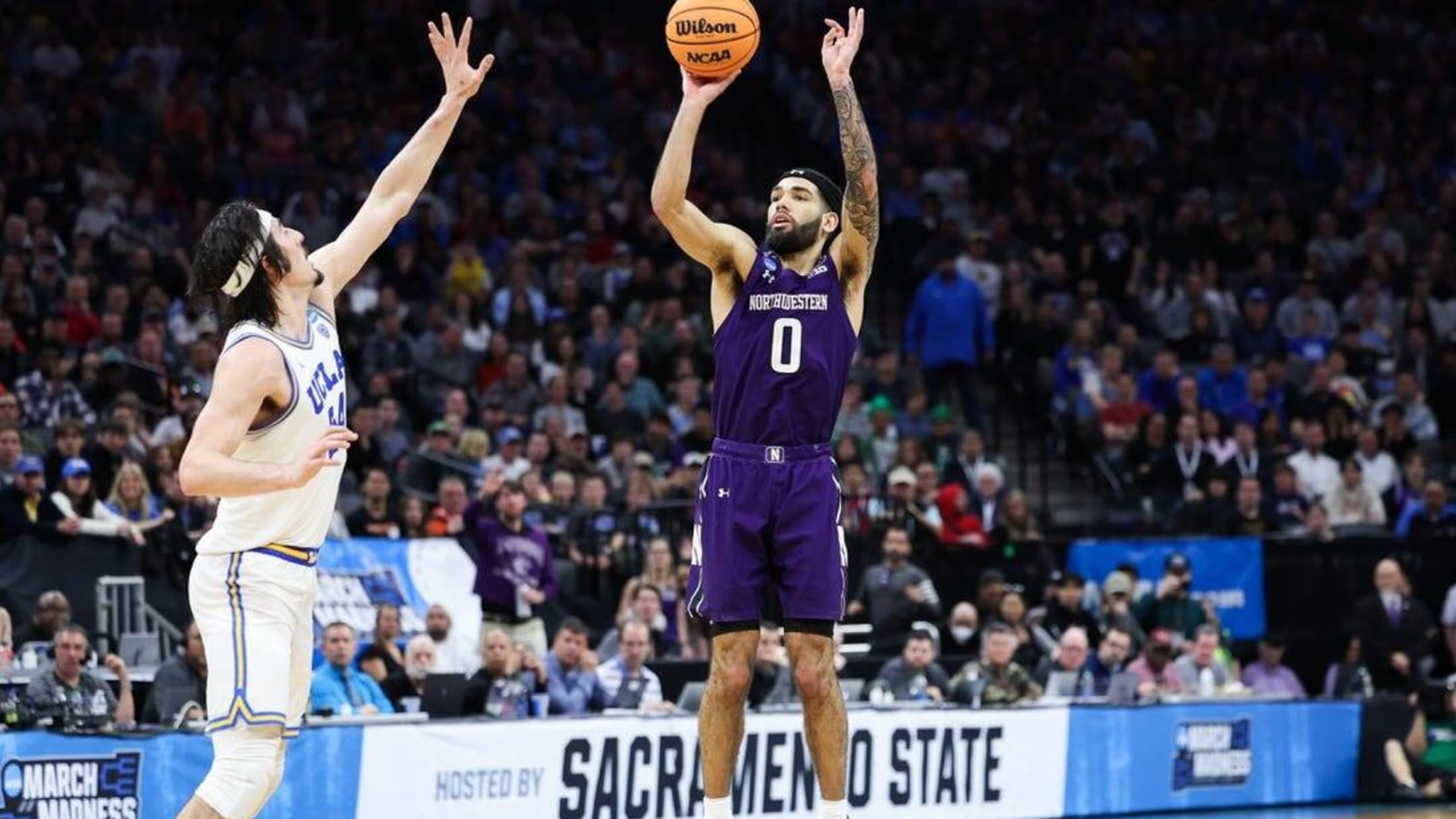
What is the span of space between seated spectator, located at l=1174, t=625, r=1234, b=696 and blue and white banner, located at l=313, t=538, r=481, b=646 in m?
5.76

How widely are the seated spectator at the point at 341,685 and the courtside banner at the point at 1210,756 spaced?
505cm

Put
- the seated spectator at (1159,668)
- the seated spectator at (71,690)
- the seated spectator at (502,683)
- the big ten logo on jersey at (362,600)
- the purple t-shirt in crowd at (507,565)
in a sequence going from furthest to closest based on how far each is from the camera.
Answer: the seated spectator at (1159,668) < the purple t-shirt in crowd at (507,565) < the big ten logo on jersey at (362,600) < the seated spectator at (502,683) < the seated spectator at (71,690)

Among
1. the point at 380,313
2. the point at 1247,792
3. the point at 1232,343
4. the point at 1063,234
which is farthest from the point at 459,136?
the point at 1247,792

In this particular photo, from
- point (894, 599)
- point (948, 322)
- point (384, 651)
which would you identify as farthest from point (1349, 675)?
point (384, 651)

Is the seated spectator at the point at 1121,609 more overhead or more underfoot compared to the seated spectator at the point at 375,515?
more underfoot

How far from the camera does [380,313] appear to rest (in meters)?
21.4

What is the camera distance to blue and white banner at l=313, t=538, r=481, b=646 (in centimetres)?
1750

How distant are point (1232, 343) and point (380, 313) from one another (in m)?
9.59

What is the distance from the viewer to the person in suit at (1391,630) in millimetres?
20109

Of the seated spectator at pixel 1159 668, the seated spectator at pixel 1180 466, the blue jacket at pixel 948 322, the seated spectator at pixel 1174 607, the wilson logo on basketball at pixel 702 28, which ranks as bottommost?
the seated spectator at pixel 1159 668

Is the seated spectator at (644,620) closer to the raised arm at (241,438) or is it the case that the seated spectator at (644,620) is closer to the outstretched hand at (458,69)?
the outstretched hand at (458,69)

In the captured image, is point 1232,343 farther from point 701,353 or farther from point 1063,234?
point 701,353

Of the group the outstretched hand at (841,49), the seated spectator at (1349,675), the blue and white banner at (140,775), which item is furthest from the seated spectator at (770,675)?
the outstretched hand at (841,49)

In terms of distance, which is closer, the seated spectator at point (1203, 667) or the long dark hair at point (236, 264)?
the long dark hair at point (236, 264)
